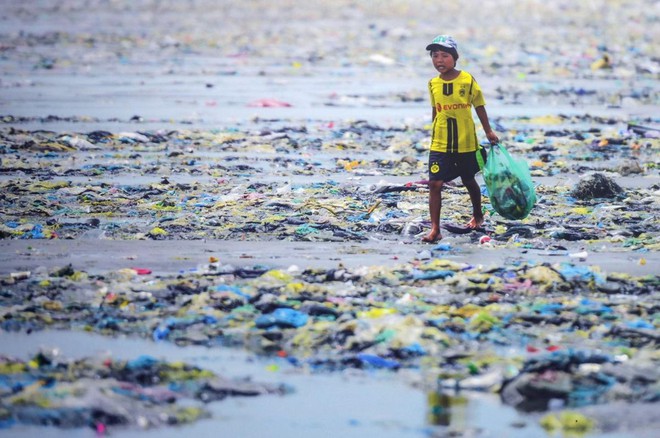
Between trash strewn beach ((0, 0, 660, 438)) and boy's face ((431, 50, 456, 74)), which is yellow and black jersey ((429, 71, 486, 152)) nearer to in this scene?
boy's face ((431, 50, 456, 74))

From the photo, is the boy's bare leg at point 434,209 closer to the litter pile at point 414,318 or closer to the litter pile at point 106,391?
the litter pile at point 414,318

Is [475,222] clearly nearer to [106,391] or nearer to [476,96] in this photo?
[476,96]

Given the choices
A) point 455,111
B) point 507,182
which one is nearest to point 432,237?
point 507,182

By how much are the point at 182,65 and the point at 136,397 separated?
19.5 metres

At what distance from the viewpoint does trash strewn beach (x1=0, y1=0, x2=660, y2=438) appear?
5434 mm

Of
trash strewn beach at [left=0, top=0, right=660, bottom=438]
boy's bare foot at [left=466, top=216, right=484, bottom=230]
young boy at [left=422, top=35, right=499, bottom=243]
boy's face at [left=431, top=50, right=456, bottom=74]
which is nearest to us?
trash strewn beach at [left=0, top=0, right=660, bottom=438]

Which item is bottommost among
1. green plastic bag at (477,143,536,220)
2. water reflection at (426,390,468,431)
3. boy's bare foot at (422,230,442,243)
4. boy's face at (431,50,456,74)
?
water reflection at (426,390,468,431)

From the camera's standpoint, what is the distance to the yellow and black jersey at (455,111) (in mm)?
8430

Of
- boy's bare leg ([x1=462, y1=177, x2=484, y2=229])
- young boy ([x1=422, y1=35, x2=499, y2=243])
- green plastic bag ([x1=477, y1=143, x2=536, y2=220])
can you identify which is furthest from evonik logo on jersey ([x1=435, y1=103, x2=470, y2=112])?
boy's bare leg ([x1=462, y1=177, x2=484, y2=229])

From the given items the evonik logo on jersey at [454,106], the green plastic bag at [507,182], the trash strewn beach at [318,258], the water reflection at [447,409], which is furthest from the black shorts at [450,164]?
the water reflection at [447,409]

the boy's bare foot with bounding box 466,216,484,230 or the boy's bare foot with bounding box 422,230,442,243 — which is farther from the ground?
the boy's bare foot with bounding box 466,216,484,230

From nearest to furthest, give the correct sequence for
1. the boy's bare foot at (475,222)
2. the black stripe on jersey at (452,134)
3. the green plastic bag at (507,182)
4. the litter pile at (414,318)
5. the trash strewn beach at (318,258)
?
the trash strewn beach at (318,258), the litter pile at (414,318), the black stripe on jersey at (452,134), the green plastic bag at (507,182), the boy's bare foot at (475,222)

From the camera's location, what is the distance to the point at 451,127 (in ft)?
28.0

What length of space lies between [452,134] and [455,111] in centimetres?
19
